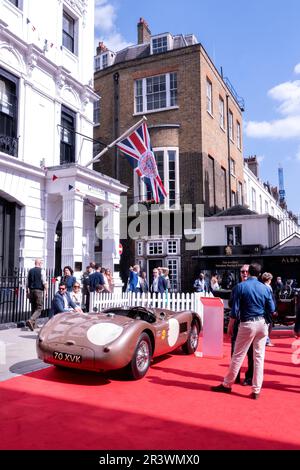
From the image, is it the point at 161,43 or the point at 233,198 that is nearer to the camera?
the point at 161,43

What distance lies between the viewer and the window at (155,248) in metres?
22.1

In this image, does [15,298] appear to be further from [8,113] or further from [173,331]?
[173,331]

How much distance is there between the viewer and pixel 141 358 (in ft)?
19.3

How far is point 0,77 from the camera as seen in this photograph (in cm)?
1235

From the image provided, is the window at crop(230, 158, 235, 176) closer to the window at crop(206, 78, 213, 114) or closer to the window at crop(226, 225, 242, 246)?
the window at crop(206, 78, 213, 114)

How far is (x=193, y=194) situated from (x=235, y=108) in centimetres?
1070

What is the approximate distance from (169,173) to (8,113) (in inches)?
440

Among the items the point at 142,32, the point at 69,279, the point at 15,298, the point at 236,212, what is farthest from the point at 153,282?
the point at 142,32

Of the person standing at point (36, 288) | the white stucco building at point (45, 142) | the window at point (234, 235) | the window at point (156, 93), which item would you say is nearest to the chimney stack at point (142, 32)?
the window at point (156, 93)

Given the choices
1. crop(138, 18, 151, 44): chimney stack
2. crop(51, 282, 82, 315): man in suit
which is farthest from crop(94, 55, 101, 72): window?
crop(51, 282, 82, 315): man in suit

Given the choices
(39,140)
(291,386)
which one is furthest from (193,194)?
(291,386)

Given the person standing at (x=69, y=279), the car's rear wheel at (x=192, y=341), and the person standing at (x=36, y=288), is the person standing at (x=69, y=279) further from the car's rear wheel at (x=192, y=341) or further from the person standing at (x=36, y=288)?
the car's rear wheel at (x=192, y=341)

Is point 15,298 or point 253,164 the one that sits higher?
point 253,164
